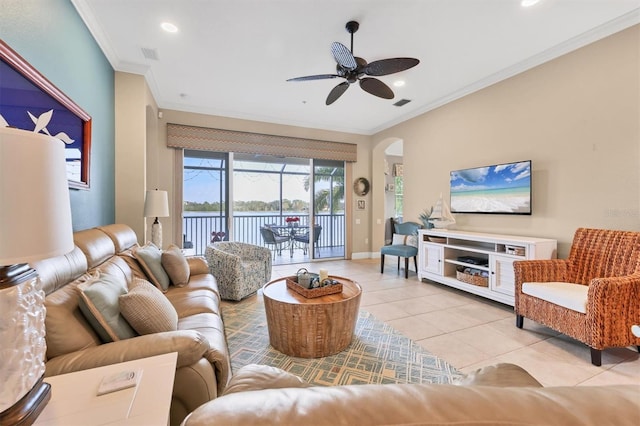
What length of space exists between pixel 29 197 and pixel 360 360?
2.18 meters

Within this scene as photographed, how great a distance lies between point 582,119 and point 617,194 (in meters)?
0.87

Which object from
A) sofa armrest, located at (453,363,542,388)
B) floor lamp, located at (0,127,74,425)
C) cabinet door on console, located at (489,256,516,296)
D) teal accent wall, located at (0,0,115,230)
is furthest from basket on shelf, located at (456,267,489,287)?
teal accent wall, located at (0,0,115,230)

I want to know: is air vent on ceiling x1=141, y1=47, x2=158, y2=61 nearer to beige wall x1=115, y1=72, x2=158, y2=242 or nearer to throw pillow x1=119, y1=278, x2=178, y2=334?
beige wall x1=115, y1=72, x2=158, y2=242

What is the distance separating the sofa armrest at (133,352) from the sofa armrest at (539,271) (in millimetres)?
2913

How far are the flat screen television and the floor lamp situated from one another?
4189 mm

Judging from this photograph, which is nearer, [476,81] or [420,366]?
[420,366]

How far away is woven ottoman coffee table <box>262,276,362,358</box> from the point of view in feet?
7.00

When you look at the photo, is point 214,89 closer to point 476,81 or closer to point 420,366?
point 476,81

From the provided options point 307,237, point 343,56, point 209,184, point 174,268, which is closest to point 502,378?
point 343,56

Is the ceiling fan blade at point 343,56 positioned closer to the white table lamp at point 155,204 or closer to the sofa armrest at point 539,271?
the sofa armrest at point 539,271

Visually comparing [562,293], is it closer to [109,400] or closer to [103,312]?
[109,400]

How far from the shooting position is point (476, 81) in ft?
12.7

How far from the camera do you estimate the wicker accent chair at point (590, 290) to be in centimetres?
207

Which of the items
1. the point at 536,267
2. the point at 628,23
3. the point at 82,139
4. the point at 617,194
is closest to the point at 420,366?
the point at 536,267
